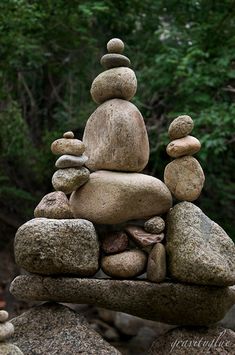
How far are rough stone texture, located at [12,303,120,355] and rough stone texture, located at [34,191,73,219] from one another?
64 centimetres

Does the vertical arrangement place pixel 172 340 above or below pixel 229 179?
above

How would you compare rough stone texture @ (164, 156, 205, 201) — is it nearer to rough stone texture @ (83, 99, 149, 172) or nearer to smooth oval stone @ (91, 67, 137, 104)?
rough stone texture @ (83, 99, 149, 172)

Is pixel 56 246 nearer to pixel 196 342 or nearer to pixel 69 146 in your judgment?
pixel 69 146

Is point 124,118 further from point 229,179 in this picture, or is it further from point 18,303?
point 18,303

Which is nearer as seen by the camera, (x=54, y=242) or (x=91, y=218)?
(x=54, y=242)

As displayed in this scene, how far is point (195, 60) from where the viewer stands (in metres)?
6.96

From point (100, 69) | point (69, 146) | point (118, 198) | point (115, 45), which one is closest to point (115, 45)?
point (115, 45)

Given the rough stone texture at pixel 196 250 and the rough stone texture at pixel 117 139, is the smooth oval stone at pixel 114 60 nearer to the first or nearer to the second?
the rough stone texture at pixel 117 139

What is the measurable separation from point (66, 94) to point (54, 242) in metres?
5.26

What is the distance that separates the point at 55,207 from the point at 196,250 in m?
0.96

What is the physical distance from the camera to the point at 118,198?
3963 millimetres

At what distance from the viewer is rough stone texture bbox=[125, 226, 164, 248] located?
4.03 metres

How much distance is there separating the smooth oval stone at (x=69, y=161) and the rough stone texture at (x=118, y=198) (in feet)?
0.45

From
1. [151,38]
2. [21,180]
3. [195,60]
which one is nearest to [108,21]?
[151,38]
